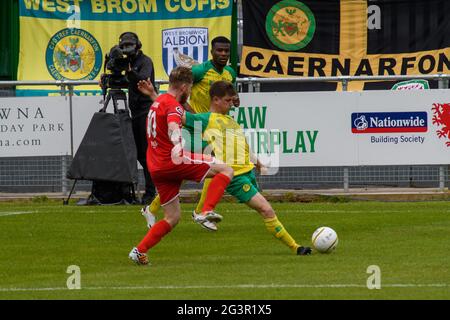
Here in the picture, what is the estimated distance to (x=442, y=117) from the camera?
1919 cm

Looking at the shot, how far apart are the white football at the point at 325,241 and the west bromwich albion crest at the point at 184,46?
34.5ft

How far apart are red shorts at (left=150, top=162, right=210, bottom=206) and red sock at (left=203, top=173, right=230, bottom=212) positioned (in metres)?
0.43

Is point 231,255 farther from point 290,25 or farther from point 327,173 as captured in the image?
point 290,25

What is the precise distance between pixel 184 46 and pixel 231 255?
10458mm

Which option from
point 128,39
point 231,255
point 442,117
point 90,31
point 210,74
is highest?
point 90,31

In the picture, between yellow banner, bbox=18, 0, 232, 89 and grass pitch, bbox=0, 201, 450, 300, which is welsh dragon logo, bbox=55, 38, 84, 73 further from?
grass pitch, bbox=0, 201, 450, 300

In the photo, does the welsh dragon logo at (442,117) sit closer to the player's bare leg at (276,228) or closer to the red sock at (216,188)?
the red sock at (216,188)

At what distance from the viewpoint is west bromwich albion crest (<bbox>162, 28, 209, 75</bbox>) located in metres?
22.5

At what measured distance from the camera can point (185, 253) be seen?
42.0ft

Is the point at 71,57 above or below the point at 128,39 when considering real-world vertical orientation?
below

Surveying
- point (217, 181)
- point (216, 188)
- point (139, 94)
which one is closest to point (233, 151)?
point (216, 188)

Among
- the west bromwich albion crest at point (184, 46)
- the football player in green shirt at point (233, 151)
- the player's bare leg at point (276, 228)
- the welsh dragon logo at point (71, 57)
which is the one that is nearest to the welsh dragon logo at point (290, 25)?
the west bromwich albion crest at point (184, 46)

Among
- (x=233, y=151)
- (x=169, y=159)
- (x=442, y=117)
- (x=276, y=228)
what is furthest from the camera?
(x=442, y=117)
